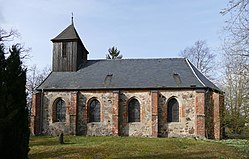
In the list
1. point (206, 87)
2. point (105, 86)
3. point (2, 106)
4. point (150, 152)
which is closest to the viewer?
point (2, 106)

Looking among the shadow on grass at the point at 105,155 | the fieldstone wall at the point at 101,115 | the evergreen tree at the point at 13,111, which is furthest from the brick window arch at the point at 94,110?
the evergreen tree at the point at 13,111

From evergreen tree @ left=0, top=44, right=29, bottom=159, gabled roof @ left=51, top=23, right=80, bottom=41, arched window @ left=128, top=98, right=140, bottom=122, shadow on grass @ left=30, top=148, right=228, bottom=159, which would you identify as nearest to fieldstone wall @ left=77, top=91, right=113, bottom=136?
arched window @ left=128, top=98, right=140, bottom=122

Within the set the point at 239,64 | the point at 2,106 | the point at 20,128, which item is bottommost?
the point at 20,128

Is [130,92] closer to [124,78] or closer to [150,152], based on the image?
[124,78]

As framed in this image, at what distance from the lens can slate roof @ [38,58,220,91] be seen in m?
29.5

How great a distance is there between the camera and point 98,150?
64.7 ft

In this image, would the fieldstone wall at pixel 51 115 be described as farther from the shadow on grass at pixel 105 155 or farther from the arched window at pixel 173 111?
the shadow on grass at pixel 105 155

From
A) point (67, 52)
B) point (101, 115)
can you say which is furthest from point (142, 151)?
point (67, 52)

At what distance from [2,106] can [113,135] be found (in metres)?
20.0

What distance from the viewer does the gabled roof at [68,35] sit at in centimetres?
3327

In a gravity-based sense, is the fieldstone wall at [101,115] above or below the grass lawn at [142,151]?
above

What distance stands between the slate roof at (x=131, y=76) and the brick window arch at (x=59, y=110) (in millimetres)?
1385

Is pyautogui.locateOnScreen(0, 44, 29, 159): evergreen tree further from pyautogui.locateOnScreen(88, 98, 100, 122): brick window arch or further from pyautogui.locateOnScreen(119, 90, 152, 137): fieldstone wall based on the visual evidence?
pyautogui.locateOnScreen(88, 98, 100, 122): brick window arch

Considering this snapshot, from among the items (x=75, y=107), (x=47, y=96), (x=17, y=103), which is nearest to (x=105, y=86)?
(x=75, y=107)
